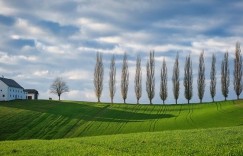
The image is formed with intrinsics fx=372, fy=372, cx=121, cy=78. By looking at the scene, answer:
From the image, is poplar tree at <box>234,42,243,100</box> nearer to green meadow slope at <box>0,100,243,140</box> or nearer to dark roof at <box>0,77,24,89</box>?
green meadow slope at <box>0,100,243,140</box>

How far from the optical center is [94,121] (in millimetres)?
93312

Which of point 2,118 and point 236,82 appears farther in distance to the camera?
point 236,82

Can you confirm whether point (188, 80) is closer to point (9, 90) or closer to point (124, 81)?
point (124, 81)

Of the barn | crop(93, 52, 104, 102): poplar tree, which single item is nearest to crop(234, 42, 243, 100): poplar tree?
crop(93, 52, 104, 102): poplar tree

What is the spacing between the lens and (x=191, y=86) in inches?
5645

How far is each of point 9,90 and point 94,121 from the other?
65.6m

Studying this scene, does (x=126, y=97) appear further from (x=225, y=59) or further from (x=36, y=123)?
(x=36, y=123)

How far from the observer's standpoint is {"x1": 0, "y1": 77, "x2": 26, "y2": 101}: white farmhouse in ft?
474

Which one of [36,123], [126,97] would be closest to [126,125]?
[36,123]

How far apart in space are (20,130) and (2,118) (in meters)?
14.8

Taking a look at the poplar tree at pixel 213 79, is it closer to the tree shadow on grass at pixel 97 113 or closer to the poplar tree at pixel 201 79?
the poplar tree at pixel 201 79

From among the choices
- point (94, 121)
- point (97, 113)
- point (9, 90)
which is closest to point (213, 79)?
point (97, 113)

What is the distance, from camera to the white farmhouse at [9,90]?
145 metres

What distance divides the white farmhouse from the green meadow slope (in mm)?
32632
